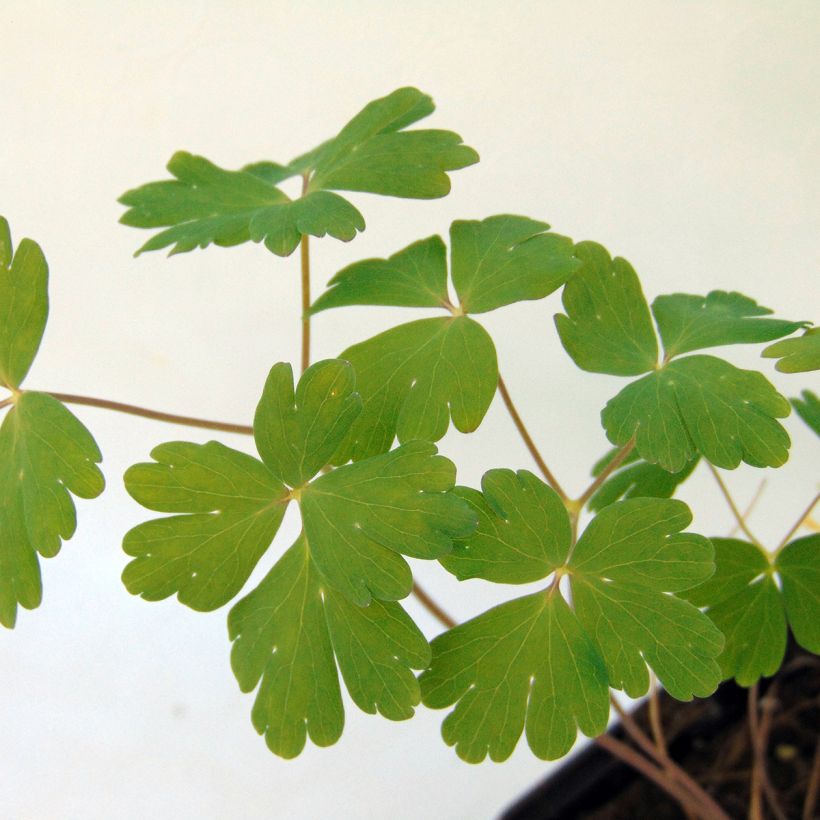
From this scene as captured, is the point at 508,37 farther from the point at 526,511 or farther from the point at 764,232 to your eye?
the point at 526,511

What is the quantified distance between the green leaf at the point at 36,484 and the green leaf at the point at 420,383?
0.20 metres

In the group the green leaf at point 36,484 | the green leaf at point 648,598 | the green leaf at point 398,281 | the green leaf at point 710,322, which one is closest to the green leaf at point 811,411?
the green leaf at point 710,322

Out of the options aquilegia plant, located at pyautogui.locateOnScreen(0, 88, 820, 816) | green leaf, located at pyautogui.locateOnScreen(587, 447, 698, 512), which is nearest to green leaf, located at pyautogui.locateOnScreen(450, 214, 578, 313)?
→ aquilegia plant, located at pyautogui.locateOnScreen(0, 88, 820, 816)

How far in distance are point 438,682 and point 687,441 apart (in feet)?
0.86

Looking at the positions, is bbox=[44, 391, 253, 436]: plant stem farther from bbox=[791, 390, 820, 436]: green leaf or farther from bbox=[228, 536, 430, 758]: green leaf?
bbox=[791, 390, 820, 436]: green leaf

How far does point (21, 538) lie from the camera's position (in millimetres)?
681

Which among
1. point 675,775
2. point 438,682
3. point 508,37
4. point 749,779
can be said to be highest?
point 508,37

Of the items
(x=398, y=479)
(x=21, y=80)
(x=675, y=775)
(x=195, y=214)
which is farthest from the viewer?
(x=21, y=80)

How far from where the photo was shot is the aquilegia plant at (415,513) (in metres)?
0.63

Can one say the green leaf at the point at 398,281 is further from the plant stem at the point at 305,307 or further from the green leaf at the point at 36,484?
the green leaf at the point at 36,484

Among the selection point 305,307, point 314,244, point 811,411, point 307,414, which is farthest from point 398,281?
point 314,244

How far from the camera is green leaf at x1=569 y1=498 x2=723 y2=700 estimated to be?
24.9 inches

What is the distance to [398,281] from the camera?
77cm

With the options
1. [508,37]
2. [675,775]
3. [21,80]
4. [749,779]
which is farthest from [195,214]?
[749,779]
